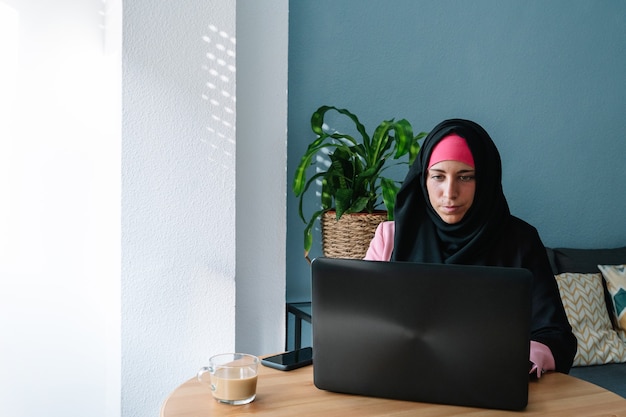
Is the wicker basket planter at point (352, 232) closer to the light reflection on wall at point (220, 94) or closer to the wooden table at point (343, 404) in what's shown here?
the light reflection on wall at point (220, 94)

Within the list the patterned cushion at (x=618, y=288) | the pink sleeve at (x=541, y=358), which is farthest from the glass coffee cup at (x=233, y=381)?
the patterned cushion at (x=618, y=288)

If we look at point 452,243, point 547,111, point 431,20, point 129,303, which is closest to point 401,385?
point 452,243

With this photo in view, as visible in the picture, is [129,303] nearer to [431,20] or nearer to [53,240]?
[53,240]

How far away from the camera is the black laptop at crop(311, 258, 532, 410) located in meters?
1.03

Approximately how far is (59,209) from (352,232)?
962 millimetres

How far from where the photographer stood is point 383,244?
1.80 metres

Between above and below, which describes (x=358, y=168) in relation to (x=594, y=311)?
above

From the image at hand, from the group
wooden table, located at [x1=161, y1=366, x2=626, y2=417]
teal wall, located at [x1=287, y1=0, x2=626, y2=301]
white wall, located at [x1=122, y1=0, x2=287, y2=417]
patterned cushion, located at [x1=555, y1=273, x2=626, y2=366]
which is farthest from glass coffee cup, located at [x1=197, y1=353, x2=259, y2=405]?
patterned cushion, located at [x1=555, y1=273, x2=626, y2=366]

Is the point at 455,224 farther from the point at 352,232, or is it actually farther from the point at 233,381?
the point at 233,381

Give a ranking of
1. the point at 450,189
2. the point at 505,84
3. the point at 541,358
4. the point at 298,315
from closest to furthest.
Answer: the point at 541,358 < the point at 450,189 < the point at 298,315 < the point at 505,84

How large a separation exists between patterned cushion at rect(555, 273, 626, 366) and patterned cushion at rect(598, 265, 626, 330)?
0.14ft

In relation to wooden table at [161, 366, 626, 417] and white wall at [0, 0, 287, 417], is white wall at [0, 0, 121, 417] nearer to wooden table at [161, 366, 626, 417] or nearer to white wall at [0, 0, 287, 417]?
white wall at [0, 0, 287, 417]

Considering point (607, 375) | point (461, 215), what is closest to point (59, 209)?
point (461, 215)

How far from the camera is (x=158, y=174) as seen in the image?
1.90 metres
